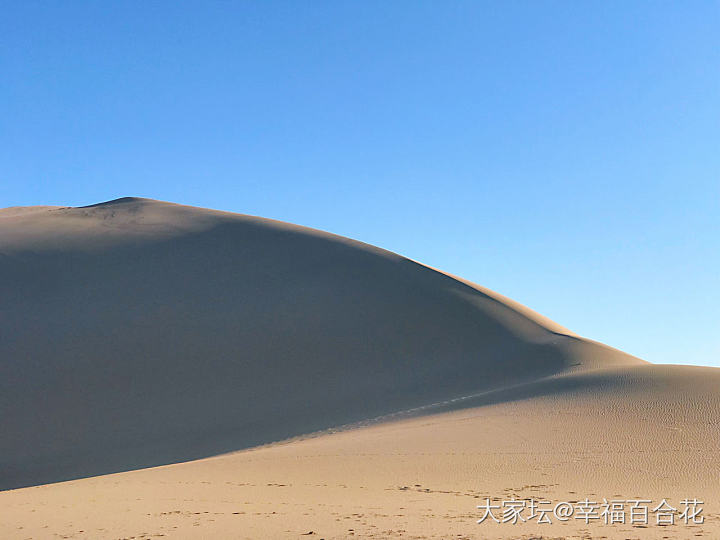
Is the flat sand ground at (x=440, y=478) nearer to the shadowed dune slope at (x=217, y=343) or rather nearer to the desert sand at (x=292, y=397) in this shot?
the desert sand at (x=292, y=397)

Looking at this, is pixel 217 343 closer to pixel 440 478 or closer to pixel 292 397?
pixel 292 397

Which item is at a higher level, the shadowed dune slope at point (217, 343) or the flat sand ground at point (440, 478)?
the shadowed dune slope at point (217, 343)

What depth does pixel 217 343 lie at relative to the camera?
3117cm

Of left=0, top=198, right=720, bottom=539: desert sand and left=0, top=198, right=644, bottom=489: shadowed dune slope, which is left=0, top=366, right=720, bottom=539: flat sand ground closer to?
left=0, top=198, right=720, bottom=539: desert sand

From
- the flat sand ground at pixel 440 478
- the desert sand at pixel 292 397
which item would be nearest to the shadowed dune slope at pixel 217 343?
the desert sand at pixel 292 397

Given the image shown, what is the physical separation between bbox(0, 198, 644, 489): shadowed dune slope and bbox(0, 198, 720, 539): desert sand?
118mm

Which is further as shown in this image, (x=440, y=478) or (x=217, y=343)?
(x=217, y=343)

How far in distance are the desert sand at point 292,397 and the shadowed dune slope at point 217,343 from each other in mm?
118

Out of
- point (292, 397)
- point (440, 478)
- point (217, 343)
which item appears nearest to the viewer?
point (440, 478)

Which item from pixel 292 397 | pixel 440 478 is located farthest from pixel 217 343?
pixel 440 478

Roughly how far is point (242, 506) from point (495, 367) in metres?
18.4

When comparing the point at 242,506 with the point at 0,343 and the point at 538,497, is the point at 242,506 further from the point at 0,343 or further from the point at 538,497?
the point at 0,343

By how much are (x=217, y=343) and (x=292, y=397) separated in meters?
5.76

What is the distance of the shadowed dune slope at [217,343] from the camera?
24.4m
